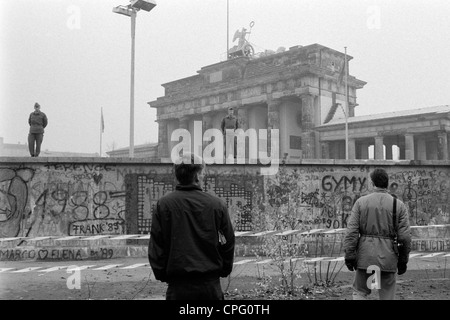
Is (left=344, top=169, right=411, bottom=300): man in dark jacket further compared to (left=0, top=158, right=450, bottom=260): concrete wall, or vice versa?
(left=0, top=158, right=450, bottom=260): concrete wall

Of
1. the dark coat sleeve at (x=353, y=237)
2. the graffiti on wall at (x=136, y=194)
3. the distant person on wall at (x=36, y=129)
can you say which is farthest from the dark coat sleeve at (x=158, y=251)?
the distant person on wall at (x=36, y=129)

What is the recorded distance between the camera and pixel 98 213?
12.6m

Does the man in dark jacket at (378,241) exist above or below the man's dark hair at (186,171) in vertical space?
below

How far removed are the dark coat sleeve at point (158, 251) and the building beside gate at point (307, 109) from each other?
35070mm

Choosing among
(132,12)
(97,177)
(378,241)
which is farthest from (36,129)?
(378,241)

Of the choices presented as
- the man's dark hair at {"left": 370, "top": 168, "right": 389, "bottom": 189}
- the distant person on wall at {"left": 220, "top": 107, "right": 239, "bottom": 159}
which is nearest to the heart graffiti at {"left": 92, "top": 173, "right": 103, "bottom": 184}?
the distant person on wall at {"left": 220, "top": 107, "right": 239, "bottom": 159}

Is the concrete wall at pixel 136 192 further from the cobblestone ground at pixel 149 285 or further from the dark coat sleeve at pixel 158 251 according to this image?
the dark coat sleeve at pixel 158 251

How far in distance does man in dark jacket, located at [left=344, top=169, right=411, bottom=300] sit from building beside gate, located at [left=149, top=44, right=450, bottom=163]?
32.5 meters

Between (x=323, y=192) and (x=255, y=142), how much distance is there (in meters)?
33.9

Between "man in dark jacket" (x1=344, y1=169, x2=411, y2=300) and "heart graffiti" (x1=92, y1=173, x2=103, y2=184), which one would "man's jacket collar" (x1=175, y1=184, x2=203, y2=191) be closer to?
"man in dark jacket" (x1=344, y1=169, x2=411, y2=300)

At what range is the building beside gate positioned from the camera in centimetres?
3741

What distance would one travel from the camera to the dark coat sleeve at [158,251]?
11.8 feet

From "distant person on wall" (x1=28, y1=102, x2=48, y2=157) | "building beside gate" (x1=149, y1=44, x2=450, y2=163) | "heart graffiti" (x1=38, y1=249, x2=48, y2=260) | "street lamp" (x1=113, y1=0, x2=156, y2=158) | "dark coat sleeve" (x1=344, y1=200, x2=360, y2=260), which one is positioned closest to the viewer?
"dark coat sleeve" (x1=344, y1=200, x2=360, y2=260)
